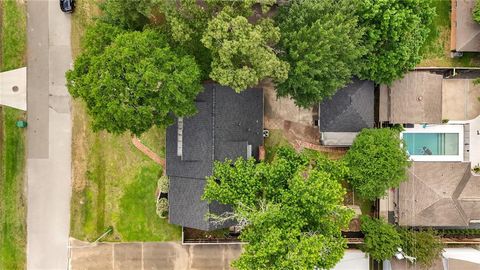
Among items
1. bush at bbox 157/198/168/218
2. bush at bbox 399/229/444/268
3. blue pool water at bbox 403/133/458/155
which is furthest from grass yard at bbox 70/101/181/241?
blue pool water at bbox 403/133/458/155

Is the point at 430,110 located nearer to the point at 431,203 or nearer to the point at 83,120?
the point at 431,203

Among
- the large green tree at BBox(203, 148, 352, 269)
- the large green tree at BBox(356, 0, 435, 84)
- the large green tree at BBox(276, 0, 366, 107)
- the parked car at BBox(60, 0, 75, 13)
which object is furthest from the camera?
the parked car at BBox(60, 0, 75, 13)

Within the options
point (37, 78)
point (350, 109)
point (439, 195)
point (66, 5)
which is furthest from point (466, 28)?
point (37, 78)

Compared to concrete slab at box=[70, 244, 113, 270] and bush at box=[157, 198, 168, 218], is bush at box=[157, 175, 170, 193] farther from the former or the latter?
concrete slab at box=[70, 244, 113, 270]

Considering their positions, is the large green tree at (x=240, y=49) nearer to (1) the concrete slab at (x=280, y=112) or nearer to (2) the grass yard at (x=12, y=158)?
(1) the concrete slab at (x=280, y=112)

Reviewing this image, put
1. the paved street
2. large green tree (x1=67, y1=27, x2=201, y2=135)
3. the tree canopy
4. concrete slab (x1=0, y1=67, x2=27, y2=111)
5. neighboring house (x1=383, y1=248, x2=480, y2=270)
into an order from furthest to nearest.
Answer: the paved street, concrete slab (x1=0, y1=67, x2=27, y2=111), neighboring house (x1=383, y1=248, x2=480, y2=270), the tree canopy, large green tree (x1=67, y1=27, x2=201, y2=135)

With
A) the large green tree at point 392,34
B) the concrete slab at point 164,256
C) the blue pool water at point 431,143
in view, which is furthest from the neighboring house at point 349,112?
the concrete slab at point 164,256

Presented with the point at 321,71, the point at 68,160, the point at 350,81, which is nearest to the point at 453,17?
the point at 350,81

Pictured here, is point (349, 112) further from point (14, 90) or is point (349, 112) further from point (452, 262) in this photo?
point (14, 90)
